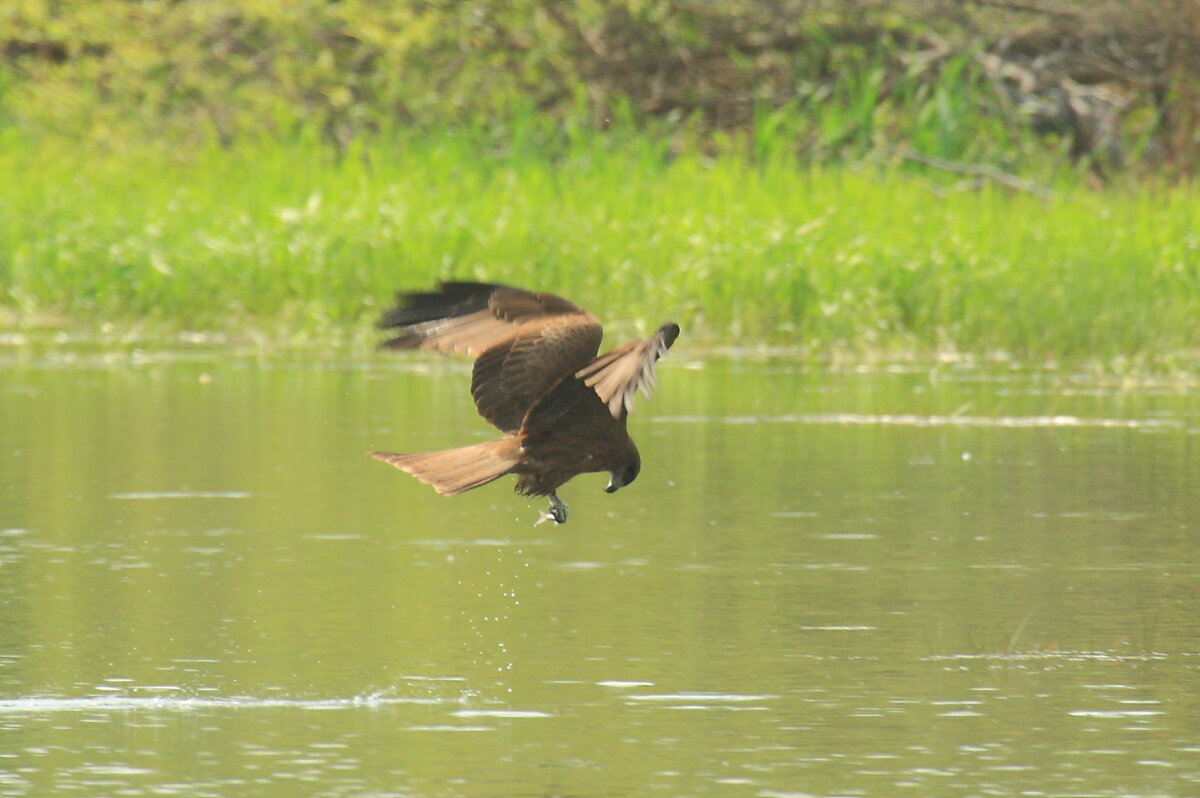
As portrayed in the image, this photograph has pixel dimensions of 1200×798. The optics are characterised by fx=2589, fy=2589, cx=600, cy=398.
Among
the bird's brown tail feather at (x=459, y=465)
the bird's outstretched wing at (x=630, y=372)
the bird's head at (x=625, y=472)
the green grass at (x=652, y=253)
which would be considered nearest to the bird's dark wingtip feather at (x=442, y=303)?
the bird's brown tail feather at (x=459, y=465)

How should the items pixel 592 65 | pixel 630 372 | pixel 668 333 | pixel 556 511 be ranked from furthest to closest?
pixel 592 65
pixel 556 511
pixel 668 333
pixel 630 372

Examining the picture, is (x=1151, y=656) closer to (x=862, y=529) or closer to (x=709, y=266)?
(x=862, y=529)

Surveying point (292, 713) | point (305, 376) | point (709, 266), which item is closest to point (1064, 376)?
point (709, 266)

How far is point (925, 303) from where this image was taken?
13391 mm

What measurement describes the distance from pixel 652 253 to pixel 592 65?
6.00m

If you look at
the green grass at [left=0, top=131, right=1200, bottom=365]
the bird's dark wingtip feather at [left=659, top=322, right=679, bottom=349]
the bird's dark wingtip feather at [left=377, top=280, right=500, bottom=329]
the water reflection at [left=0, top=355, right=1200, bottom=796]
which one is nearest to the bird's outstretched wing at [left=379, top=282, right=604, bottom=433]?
the bird's dark wingtip feather at [left=377, top=280, right=500, bottom=329]

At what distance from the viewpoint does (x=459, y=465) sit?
6.39 m

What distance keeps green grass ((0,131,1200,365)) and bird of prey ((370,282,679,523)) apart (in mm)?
6690

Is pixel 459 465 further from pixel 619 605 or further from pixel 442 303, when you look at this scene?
pixel 619 605

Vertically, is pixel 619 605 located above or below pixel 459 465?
below

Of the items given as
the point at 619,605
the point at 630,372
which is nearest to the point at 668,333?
the point at 630,372

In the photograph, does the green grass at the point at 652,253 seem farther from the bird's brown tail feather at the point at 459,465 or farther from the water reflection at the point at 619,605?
the bird's brown tail feather at the point at 459,465

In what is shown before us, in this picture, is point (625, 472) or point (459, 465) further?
point (625, 472)

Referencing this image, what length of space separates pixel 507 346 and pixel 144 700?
53.7 inches
